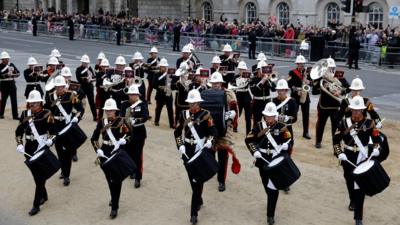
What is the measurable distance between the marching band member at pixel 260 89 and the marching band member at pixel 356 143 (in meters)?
4.47

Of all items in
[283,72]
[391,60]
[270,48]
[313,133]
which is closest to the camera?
[313,133]

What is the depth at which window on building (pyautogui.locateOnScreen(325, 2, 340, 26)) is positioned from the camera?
123 feet

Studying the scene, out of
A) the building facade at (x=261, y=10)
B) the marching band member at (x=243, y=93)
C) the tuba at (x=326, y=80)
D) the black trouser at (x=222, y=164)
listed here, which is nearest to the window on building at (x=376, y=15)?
the building facade at (x=261, y=10)

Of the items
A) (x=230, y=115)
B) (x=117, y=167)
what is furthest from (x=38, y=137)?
(x=230, y=115)

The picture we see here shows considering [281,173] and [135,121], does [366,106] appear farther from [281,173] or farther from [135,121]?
[135,121]

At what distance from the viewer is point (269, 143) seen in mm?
9055

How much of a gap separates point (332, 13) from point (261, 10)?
590 cm

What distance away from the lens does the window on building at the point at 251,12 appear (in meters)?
43.1

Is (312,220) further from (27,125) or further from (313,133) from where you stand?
(313,133)

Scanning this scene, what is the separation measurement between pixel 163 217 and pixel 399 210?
150 inches

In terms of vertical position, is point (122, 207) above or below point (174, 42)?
below

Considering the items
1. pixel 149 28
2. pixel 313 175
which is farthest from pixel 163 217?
pixel 149 28

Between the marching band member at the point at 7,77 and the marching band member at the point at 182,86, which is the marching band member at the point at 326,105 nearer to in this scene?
the marching band member at the point at 182,86

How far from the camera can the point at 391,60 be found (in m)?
27.7
